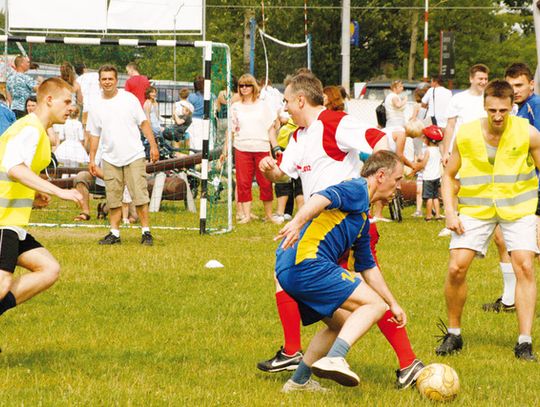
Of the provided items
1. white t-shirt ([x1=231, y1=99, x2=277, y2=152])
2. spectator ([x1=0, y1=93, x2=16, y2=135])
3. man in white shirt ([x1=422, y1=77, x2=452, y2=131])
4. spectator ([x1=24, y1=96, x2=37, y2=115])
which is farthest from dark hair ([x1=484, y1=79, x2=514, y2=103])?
man in white shirt ([x1=422, y1=77, x2=452, y2=131])

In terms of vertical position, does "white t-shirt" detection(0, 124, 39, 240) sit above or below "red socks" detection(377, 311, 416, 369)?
above

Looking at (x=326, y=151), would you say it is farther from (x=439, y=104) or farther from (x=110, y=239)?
(x=439, y=104)

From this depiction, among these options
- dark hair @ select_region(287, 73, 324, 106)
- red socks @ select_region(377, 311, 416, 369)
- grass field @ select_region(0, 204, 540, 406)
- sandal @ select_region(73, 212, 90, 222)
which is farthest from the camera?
sandal @ select_region(73, 212, 90, 222)

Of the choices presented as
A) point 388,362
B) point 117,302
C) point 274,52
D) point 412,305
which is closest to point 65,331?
point 117,302

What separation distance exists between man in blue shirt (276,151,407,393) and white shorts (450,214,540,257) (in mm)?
1644

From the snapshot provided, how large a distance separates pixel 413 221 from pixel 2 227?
11.6 meters

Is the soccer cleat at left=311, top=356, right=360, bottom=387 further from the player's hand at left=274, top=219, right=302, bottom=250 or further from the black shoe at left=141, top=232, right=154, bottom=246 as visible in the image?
the black shoe at left=141, top=232, right=154, bottom=246

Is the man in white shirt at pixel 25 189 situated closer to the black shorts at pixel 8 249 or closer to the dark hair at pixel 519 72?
the black shorts at pixel 8 249

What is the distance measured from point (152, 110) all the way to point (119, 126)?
620 centimetres

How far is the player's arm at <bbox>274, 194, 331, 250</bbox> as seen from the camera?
224 inches

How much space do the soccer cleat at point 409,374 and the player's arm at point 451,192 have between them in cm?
154

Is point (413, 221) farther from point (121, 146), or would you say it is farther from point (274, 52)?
point (274, 52)

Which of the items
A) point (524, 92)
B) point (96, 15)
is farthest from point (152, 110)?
point (524, 92)

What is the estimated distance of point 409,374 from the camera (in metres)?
6.64
